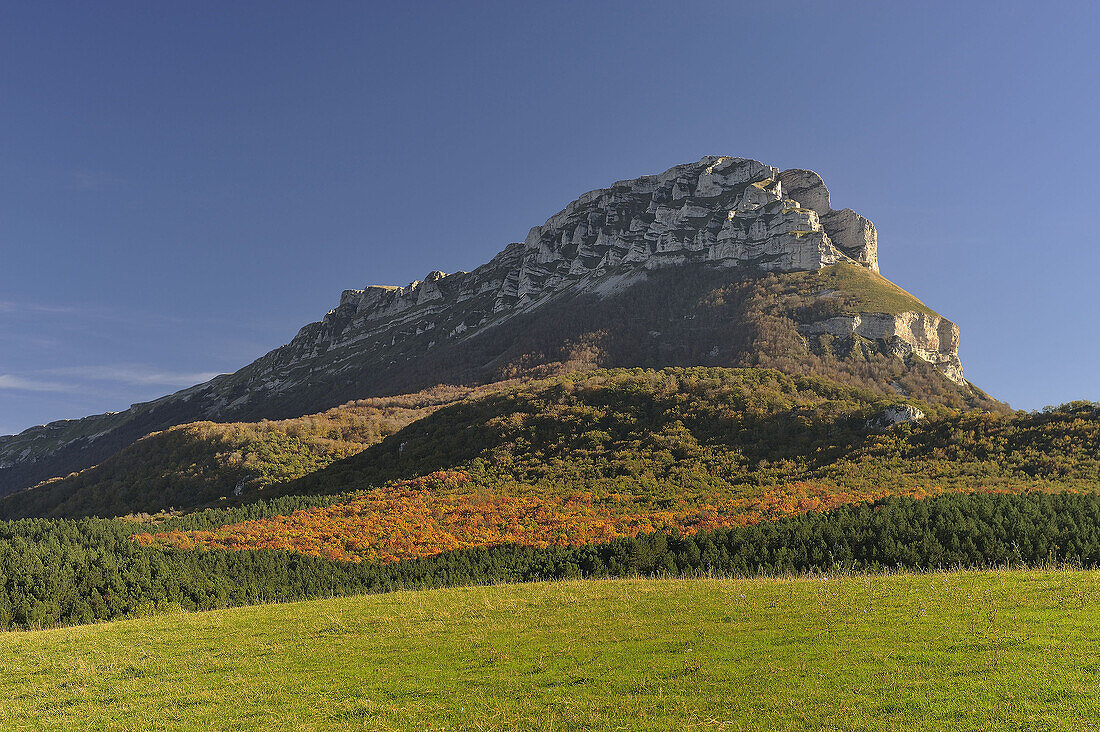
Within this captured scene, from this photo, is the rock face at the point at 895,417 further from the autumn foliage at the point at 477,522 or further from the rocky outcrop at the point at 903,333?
the rocky outcrop at the point at 903,333

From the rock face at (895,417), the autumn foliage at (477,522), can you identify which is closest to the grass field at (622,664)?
the autumn foliage at (477,522)

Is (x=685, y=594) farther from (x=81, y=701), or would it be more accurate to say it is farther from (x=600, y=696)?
(x=81, y=701)

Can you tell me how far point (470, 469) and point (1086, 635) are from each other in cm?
4034

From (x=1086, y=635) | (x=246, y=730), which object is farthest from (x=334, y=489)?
(x=1086, y=635)

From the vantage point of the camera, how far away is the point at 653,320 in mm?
119438

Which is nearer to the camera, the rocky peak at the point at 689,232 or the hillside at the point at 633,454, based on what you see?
the hillside at the point at 633,454

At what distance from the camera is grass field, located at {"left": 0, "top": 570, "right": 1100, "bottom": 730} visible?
886 centimetres

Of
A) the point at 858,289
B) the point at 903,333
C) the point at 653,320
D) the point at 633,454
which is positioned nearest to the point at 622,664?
the point at 633,454

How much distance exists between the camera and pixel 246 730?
9.59m

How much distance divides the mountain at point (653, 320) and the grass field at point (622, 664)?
75533mm

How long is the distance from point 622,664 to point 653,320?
111 metres

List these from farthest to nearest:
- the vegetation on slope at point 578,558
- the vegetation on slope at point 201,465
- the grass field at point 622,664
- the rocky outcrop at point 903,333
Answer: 1. the rocky outcrop at point 903,333
2. the vegetation on slope at point 201,465
3. the vegetation on slope at point 578,558
4. the grass field at point 622,664

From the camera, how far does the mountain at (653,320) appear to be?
99250 millimetres

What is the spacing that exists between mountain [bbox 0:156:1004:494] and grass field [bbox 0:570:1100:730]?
75533 mm
